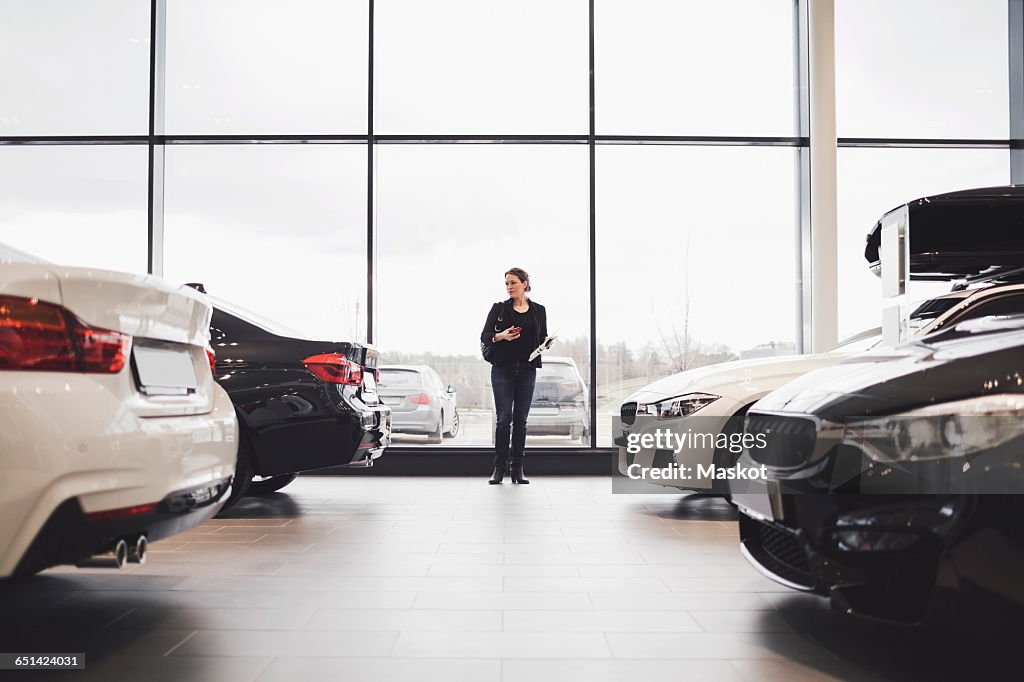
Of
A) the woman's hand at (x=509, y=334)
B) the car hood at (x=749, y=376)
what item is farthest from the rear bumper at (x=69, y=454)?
the woman's hand at (x=509, y=334)

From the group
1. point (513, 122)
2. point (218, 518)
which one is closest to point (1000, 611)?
point (218, 518)

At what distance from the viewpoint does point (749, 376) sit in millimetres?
4305

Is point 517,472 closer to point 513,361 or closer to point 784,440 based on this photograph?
point 513,361

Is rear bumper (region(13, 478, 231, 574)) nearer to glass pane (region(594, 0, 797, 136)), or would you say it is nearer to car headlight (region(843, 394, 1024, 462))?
car headlight (region(843, 394, 1024, 462))

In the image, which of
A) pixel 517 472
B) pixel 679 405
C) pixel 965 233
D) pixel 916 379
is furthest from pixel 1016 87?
pixel 916 379

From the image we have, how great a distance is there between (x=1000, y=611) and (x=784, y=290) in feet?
20.3

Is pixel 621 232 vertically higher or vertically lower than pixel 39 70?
lower

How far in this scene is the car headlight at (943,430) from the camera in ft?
6.00

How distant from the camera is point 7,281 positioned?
1.88m

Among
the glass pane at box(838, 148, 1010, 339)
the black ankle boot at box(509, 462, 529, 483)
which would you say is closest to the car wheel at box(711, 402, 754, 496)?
the black ankle boot at box(509, 462, 529, 483)

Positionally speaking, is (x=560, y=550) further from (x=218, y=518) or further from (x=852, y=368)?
(x=218, y=518)

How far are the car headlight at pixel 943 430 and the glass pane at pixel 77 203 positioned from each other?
288 inches

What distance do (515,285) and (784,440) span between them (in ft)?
13.8

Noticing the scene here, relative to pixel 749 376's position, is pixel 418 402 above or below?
below
